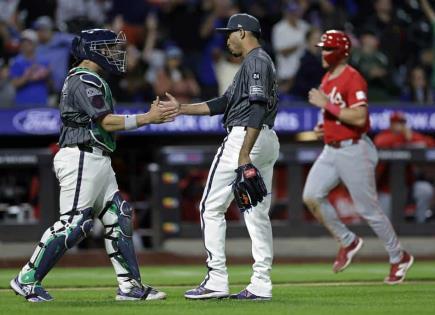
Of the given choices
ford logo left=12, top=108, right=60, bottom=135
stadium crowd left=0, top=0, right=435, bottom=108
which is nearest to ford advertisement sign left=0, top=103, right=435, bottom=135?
ford logo left=12, top=108, right=60, bottom=135

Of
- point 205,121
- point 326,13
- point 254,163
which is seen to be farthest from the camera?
point 326,13

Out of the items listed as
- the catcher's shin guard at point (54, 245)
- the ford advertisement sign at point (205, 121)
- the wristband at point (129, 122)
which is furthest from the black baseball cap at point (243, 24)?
the ford advertisement sign at point (205, 121)

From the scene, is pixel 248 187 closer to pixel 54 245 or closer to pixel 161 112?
pixel 161 112

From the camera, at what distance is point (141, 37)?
18.0 metres

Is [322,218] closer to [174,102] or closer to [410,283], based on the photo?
[410,283]

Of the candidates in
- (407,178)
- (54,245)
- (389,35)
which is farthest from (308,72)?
(54,245)

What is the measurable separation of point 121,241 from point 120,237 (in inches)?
1.2

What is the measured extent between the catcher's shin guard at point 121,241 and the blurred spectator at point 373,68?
33.5 ft

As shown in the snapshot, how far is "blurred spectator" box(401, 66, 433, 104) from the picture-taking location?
709 inches

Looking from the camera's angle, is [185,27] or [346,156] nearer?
[346,156]

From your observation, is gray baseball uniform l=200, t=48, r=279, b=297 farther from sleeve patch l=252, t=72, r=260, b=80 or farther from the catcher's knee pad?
the catcher's knee pad

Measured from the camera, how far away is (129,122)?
7.95 metres

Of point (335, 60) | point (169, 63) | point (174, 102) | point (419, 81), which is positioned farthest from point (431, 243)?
point (174, 102)

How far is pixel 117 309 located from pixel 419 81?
1143cm
